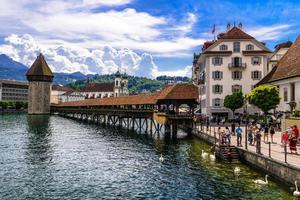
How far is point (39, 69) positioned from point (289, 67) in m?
110

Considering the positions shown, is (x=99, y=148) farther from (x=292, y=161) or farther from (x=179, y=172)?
(x=292, y=161)

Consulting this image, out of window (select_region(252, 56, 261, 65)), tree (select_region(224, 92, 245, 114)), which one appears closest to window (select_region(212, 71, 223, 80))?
window (select_region(252, 56, 261, 65))

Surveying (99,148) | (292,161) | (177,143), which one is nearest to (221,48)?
(177,143)

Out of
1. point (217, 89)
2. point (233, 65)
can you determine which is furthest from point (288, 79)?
point (217, 89)

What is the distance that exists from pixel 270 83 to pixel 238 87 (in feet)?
44.8

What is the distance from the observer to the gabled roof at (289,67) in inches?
1621

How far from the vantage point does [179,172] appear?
24.3 meters

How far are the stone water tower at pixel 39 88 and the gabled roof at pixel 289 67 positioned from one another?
101001 millimetres

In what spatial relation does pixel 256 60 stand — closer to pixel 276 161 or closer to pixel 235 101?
pixel 235 101

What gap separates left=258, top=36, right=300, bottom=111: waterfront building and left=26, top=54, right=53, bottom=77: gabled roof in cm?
10253

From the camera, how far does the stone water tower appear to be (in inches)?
5285

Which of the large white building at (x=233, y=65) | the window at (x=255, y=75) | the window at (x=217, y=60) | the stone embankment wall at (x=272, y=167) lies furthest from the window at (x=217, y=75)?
the stone embankment wall at (x=272, y=167)

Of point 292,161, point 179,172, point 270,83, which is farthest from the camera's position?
point 270,83

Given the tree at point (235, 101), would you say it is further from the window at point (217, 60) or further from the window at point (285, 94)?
the window at point (285, 94)
